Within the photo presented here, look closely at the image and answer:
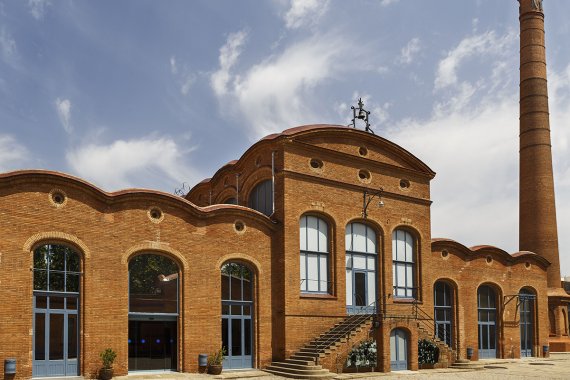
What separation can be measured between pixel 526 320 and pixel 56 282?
25103 mm

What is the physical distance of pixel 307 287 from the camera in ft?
83.1

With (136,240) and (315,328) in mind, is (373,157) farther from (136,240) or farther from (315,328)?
(136,240)

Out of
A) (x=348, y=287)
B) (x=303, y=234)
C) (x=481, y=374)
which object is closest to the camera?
(x=481, y=374)

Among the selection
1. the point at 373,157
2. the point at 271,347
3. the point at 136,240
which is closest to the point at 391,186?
the point at 373,157

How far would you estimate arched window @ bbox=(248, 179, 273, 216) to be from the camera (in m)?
26.1

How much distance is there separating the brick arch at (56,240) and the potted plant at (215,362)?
221 inches

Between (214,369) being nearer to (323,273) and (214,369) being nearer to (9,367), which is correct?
(323,273)

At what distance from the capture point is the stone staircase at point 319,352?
2225 centimetres

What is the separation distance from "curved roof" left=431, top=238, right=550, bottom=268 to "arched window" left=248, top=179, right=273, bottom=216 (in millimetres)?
8734

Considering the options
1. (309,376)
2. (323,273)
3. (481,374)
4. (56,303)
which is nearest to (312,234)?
(323,273)

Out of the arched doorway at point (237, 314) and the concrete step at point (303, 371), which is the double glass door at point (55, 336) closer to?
the arched doorway at point (237, 314)

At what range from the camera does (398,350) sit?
25.7 meters

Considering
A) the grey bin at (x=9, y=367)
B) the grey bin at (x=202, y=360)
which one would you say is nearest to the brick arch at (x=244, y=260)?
the grey bin at (x=202, y=360)

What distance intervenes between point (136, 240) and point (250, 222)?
15.3 ft
